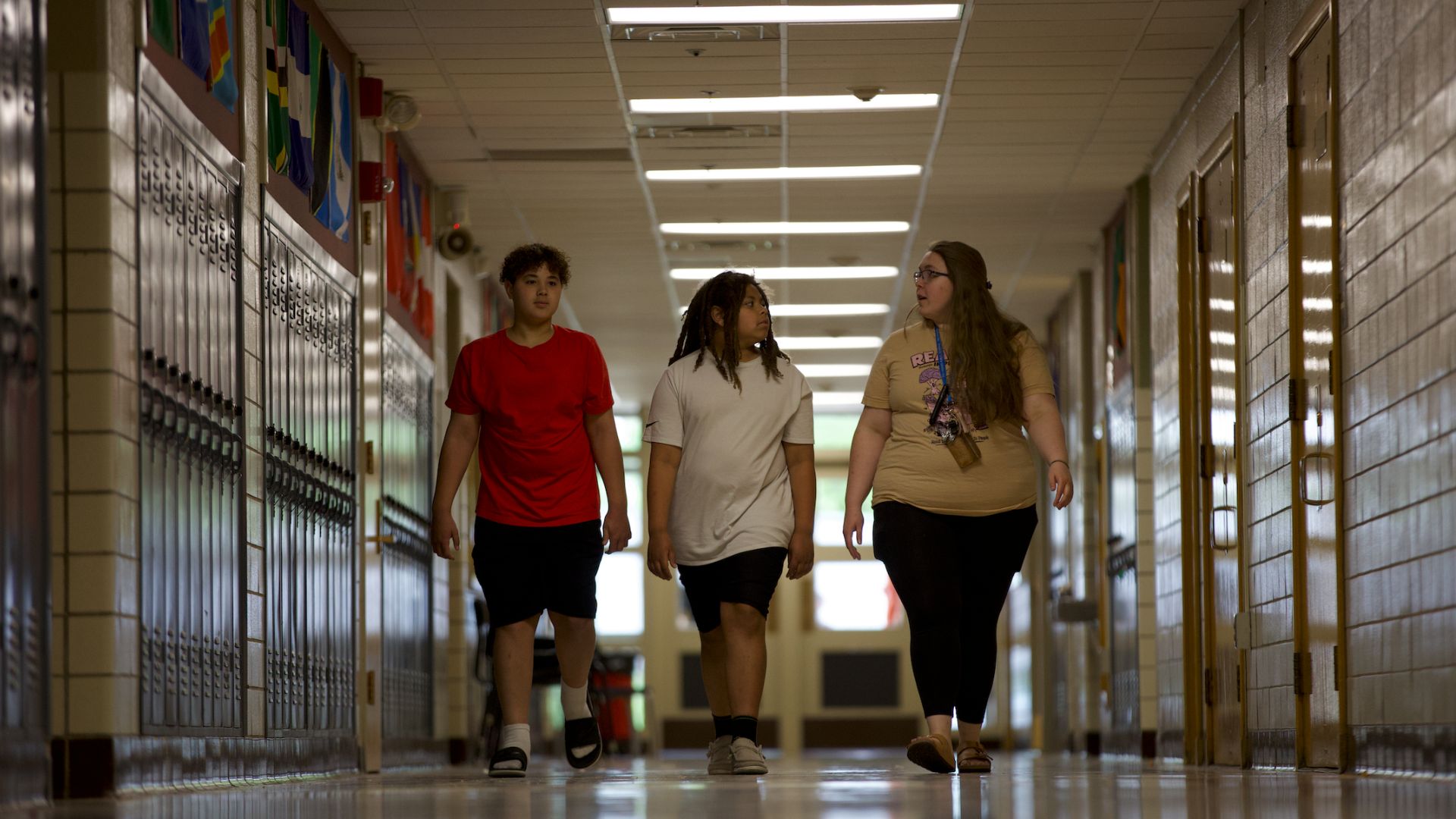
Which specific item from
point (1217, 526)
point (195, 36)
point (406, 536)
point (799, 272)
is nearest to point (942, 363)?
point (195, 36)

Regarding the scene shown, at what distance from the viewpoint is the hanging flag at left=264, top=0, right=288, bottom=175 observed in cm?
628

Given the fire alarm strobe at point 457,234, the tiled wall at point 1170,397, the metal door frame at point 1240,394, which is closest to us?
the metal door frame at point 1240,394

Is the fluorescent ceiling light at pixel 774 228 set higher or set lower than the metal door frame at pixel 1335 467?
higher

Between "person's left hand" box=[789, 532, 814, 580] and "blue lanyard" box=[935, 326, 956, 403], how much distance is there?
0.51 metres

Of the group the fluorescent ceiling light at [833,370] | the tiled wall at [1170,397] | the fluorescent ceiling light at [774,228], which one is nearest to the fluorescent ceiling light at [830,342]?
the fluorescent ceiling light at [833,370]

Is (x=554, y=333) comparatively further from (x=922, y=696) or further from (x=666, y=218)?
(x=666, y=218)

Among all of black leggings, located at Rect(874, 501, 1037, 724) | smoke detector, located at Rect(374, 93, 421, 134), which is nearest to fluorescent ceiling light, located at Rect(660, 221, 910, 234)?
smoke detector, located at Rect(374, 93, 421, 134)

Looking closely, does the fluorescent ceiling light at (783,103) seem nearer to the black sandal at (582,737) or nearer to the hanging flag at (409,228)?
the hanging flag at (409,228)

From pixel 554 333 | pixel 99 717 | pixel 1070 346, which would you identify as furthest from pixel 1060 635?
pixel 99 717

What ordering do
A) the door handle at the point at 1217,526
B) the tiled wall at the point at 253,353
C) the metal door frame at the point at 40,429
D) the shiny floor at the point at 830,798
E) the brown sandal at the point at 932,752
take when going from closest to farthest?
the shiny floor at the point at 830,798 < the metal door frame at the point at 40,429 < the brown sandal at the point at 932,752 < the tiled wall at the point at 253,353 < the door handle at the point at 1217,526

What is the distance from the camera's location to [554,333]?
16.8ft

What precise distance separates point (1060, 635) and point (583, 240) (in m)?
4.92

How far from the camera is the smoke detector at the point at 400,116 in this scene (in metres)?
8.16

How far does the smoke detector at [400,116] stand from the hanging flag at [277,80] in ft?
5.14
